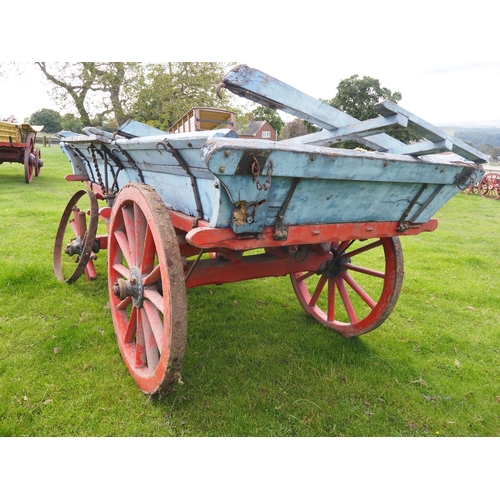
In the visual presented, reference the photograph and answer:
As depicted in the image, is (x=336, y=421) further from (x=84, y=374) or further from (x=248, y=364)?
(x=84, y=374)

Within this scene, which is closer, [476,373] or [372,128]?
[372,128]

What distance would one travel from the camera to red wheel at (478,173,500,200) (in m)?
15.8

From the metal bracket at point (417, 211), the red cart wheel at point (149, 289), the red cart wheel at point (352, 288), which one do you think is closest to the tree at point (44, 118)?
the red cart wheel at point (352, 288)

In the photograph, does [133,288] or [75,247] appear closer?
[133,288]

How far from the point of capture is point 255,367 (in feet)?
8.96

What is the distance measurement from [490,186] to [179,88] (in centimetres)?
1363

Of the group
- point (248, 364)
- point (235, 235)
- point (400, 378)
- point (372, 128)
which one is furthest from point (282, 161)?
point (400, 378)

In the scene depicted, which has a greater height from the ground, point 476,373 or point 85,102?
point 85,102

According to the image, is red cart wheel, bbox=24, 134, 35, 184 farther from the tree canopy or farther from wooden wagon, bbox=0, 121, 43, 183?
the tree canopy

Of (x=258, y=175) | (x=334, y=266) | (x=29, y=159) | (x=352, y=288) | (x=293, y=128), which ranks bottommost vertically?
(x=29, y=159)

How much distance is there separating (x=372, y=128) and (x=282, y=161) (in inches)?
21.0

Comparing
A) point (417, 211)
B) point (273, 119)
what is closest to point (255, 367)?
point (417, 211)

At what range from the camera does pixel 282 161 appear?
4.81 feet

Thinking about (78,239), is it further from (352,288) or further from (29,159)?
(29,159)
